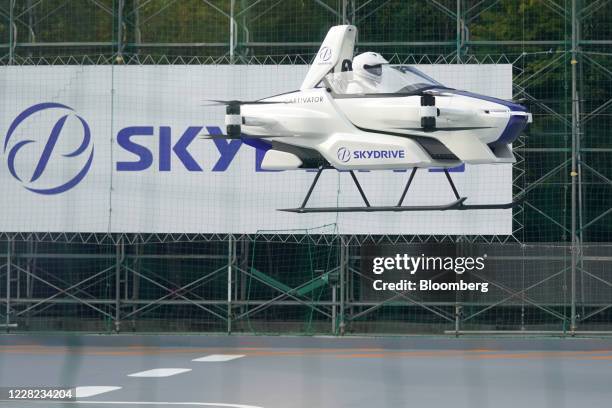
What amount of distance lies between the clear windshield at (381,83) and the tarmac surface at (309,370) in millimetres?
5497

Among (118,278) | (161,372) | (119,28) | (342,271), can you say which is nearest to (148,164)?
(118,278)

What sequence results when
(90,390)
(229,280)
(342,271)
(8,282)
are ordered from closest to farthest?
(90,390) < (8,282) < (342,271) < (229,280)

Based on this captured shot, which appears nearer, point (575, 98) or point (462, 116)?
point (462, 116)

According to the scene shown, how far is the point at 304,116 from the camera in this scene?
11.4m

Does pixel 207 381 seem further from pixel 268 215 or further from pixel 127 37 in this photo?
pixel 127 37

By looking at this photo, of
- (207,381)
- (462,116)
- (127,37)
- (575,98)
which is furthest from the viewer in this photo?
(127,37)

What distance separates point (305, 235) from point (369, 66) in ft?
46.3

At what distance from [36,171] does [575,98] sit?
9824mm

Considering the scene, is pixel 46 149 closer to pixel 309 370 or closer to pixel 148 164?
pixel 148 164

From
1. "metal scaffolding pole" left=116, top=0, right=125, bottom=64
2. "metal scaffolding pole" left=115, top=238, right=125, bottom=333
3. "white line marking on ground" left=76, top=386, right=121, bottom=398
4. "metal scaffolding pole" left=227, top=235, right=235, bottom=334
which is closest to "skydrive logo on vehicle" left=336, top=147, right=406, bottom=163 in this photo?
"white line marking on ground" left=76, top=386, right=121, bottom=398

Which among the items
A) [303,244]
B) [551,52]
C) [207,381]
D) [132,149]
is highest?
[551,52]

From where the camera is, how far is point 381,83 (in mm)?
11570

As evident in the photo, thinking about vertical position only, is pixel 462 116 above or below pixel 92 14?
below

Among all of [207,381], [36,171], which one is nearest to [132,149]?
[36,171]
